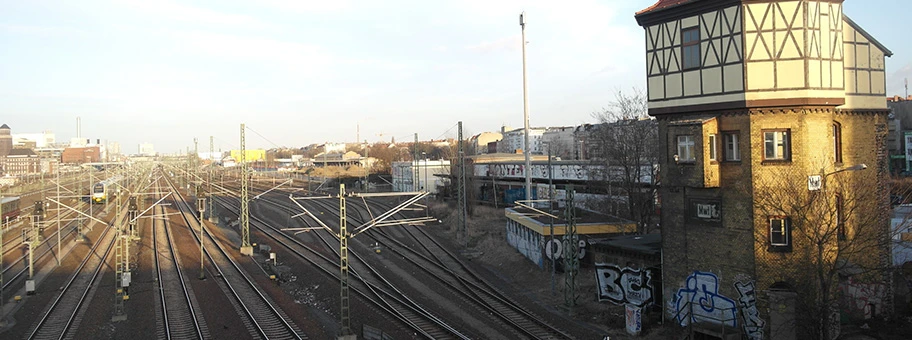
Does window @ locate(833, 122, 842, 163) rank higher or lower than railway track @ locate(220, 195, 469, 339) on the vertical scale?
higher

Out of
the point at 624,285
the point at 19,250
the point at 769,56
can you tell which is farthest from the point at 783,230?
the point at 19,250

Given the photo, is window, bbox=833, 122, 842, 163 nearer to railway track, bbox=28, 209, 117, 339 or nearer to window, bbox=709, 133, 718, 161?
window, bbox=709, 133, 718, 161

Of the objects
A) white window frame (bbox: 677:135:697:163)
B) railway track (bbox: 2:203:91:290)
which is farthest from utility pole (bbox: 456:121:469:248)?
railway track (bbox: 2:203:91:290)

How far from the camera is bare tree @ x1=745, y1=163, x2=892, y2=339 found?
52.1ft

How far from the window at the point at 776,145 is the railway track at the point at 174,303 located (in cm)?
1850

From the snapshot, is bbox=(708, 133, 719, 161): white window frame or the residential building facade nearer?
the residential building facade

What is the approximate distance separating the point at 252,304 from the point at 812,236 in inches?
790

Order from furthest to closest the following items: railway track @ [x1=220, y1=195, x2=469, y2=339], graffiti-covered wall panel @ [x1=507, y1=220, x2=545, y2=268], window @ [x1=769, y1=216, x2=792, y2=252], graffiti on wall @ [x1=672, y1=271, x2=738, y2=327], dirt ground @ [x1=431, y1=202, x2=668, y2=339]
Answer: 1. graffiti-covered wall panel @ [x1=507, y1=220, x2=545, y2=268]
2. dirt ground @ [x1=431, y1=202, x2=668, y2=339]
3. railway track @ [x1=220, y1=195, x2=469, y2=339]
4. graffiti on wall @ [x1=672, y1=271, x2=738, y2=327]
5. window @ [x1=769, y1=216, x2=792, y2=252]

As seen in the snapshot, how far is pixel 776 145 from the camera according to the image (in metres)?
16.8

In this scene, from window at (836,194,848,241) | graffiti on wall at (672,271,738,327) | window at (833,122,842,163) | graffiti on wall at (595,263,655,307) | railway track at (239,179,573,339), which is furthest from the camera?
graffiti on wall at (595,263,655,307)

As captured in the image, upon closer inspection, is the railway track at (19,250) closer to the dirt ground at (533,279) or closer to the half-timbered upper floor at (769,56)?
the dirt ground at (533,279)

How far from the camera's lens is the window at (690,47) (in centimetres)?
1802

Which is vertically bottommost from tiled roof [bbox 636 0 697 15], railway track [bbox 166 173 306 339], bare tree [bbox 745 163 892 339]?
railway track [bbox 166 173 306 339]

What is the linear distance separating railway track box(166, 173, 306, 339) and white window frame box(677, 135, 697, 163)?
13.5 m
